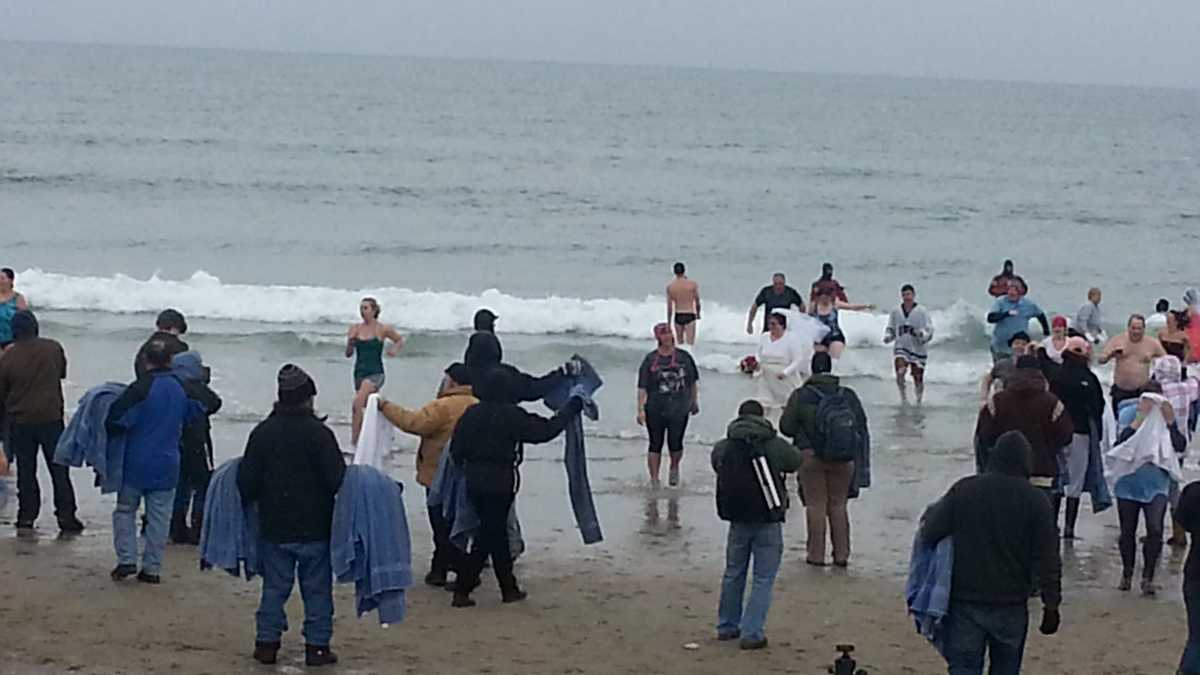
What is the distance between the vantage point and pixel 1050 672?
30.5ft

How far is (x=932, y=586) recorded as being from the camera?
727 cm

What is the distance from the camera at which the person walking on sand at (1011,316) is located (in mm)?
16953

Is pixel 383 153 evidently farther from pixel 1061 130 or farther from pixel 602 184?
pixel 1061 130

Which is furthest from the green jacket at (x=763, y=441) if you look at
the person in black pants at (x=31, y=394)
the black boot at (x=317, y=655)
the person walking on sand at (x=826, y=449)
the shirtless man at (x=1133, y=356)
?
the person in black pants at (x=31, y=394)

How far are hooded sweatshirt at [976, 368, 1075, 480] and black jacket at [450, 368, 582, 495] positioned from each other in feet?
9.59

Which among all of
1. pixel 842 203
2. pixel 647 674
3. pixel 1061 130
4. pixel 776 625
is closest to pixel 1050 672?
pixel 776 625

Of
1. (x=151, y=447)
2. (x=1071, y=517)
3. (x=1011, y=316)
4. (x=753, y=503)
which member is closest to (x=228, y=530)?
(x=151, y=447)

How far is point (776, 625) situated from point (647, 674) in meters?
1.38

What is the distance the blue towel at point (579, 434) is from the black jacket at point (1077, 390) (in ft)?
11.4

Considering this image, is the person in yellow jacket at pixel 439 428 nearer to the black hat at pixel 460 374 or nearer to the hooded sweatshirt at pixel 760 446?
the black hat at pixel 460 374

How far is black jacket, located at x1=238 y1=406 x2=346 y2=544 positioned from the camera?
8.34 m

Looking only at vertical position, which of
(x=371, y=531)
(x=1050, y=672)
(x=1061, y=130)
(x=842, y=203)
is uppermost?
(x=1061, y=130)

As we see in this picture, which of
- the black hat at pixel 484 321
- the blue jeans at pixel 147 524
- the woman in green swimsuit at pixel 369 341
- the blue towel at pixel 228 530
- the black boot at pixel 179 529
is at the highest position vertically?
the black hat at pixel 484 321

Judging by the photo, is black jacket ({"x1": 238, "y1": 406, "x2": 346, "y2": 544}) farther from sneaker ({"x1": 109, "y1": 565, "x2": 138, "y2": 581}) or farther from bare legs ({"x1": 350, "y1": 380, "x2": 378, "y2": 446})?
bare legs ({"x1": 350, "y1": 380, "x2": 378, "y2": 446})
